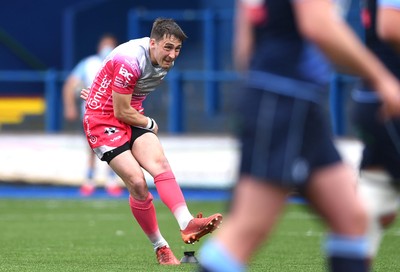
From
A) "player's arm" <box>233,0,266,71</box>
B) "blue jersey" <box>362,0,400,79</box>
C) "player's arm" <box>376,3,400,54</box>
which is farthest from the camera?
"blue jersey" <box>362,0,400,79</box>

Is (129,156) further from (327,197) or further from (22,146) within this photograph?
(22,146)

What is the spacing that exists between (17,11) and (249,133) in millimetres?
22731

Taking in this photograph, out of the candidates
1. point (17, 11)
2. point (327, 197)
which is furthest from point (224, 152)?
point (327, 197)

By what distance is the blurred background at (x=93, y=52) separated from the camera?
1977cm

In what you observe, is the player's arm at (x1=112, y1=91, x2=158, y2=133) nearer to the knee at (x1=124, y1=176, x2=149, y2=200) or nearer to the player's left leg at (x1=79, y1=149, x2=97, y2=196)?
the knee at (x1=124, y1=176, x2=149, y2=200)

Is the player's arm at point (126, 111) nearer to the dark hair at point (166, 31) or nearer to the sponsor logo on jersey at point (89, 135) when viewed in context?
the sponsor logo on jersey at point (89, 135)

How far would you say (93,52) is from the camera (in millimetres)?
24547

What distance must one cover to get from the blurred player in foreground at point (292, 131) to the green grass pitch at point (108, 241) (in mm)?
3842

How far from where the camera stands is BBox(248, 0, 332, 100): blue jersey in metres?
4.90

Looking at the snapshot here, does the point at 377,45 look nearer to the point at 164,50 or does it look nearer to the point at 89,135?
the point at 164,50

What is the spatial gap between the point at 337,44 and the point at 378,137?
59.1 inches

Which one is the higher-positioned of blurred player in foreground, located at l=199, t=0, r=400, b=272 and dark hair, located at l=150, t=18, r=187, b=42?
blurred player in foreground, located at l=199, t=0, r=400, b=272

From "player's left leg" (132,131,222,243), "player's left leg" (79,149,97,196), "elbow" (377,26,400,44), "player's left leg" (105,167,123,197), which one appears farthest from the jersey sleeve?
"player's left leg" (105,167,123,197)

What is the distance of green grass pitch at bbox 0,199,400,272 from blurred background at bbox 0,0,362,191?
236cm
